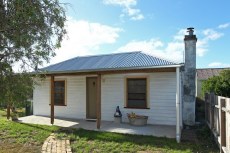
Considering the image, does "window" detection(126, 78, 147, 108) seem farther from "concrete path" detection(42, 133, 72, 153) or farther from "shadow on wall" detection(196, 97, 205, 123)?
"concrete path" detection(42, 133, 72, 153)

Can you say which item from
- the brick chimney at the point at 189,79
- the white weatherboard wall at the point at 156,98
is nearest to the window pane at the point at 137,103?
the white weatherboard wall at the point at 156,98

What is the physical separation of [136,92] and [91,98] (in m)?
2.77

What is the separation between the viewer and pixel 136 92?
41.9 feet

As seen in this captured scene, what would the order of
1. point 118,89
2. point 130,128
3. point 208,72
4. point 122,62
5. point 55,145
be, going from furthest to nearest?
point 208,72 < point 118,89 < point 122,62 < point 130,128 < point 55,145

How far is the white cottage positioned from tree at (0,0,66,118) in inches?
81.2

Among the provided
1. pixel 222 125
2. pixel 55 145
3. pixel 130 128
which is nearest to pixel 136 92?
pixel 130 128

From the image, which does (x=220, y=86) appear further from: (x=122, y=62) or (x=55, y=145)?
(x=55, y=145)

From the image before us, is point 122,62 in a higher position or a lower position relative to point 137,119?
higher

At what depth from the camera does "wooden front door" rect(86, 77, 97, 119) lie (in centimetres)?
1416

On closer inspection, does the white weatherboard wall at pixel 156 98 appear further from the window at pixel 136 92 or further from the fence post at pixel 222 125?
the fence post at pixel 222 125

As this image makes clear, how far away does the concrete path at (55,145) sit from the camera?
8211 millimetres

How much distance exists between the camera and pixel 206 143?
9.03 metres

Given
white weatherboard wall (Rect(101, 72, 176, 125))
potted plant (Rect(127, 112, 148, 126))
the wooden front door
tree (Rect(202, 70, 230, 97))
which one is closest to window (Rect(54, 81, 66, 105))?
the wooden front door

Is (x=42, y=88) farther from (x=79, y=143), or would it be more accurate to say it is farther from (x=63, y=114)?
(x=79, y=143)
